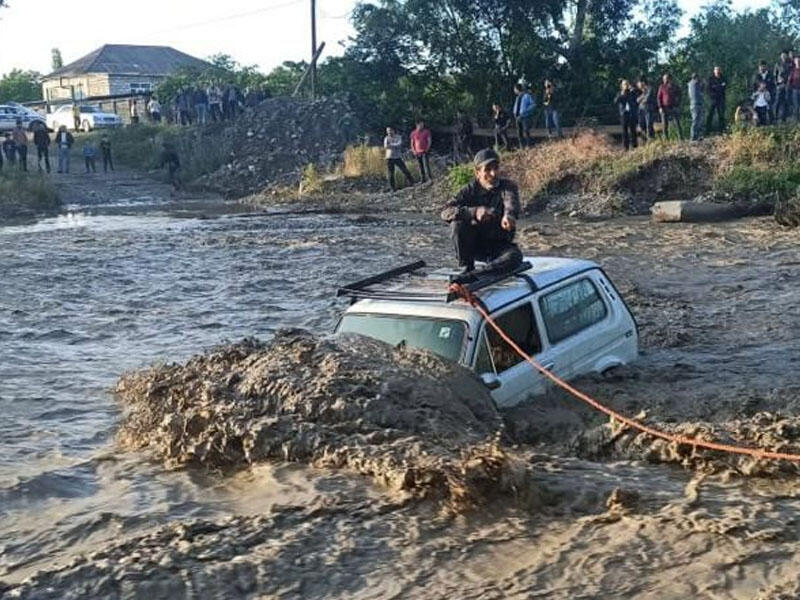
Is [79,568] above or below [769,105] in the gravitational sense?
below

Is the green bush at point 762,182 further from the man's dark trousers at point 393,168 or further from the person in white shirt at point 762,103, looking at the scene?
the man's dark trousers at point 393,168

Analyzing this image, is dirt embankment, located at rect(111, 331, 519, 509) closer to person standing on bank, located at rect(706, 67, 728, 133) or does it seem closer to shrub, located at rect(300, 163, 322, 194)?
person standing on bank, located at rect(706, 67, 728, 133)

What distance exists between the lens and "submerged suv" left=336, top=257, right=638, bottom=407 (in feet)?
24.2

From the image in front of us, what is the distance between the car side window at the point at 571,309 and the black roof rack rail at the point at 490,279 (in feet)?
0.93

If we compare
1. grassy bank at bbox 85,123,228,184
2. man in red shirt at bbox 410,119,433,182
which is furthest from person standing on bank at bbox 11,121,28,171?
man in red shirt at bbox 410,119,433,182

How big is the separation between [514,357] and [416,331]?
0.75 metres

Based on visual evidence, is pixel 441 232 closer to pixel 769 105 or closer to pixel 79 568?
pixel 769 105

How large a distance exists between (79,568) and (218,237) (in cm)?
1754

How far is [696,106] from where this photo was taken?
2517 centimetres

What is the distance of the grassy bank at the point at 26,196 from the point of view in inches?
1180

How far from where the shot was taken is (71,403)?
372 inches

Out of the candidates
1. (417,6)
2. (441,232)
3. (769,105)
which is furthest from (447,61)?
(441,232)

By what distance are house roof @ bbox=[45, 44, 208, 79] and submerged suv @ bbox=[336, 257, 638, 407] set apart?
7505 centimetres

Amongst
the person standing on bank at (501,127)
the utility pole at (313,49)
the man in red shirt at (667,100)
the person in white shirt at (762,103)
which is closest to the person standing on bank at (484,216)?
the man in red shirt at (667,100)
